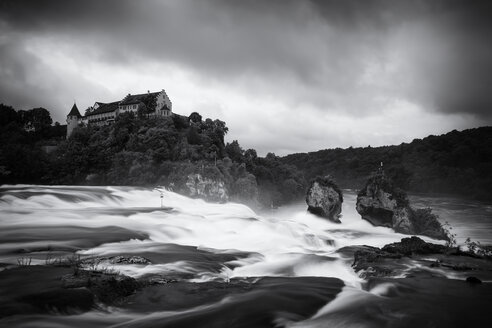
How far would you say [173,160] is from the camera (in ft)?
178

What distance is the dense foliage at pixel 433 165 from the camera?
3191 inches

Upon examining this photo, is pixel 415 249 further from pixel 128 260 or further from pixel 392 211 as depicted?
pixel 392 211

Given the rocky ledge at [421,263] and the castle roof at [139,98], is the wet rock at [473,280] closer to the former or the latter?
the rocky ledge at [421,263]

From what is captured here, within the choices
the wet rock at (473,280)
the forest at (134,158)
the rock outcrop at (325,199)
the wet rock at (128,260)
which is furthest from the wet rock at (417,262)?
the forest at (134,158)

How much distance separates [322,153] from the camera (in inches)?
5842

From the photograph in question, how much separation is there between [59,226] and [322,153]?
459ft

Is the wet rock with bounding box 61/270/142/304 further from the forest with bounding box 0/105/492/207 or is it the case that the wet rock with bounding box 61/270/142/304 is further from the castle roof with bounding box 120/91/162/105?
the castle roof with bounding box 120/91/162/105

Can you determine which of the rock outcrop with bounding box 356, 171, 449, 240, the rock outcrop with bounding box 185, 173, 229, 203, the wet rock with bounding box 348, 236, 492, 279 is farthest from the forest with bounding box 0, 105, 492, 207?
the wet rock with bounding box 348, 236, 492, 279

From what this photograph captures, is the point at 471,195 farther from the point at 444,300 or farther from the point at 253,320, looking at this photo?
the point at 253,320

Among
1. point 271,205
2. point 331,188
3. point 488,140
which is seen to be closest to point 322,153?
point 488,140

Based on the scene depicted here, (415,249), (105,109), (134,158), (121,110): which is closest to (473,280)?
(415,249)

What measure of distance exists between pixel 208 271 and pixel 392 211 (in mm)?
28557

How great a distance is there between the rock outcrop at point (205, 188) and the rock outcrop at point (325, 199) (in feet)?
51.4

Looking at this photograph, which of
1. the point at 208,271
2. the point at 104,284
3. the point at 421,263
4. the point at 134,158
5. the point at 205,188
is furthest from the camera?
the point at 134,158
